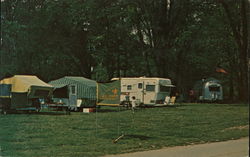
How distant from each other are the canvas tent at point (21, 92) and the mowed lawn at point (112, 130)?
0.39m

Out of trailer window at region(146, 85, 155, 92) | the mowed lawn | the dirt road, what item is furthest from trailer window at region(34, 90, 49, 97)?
trailer window at region(146, 85, 155, 92)

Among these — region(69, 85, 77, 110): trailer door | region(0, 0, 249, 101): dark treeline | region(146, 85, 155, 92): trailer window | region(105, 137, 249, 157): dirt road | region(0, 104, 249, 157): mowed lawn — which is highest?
region(0, 0, 249, 101): dark treeline

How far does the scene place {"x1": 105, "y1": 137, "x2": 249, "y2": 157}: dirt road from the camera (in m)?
9.54

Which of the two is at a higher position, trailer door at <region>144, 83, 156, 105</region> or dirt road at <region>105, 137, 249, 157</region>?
trailer door at <region>144, 83, 156, 105</region>

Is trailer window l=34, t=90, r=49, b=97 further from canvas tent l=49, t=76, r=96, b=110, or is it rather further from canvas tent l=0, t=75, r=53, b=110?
canvas tent l=49, t=76, r=96, b=110

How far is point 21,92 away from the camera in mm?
13016

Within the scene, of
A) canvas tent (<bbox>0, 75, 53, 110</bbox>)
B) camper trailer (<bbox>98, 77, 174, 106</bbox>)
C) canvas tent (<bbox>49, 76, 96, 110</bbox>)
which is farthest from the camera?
camper trailer (<bbox>98, 77, 174, 106</bbox>)

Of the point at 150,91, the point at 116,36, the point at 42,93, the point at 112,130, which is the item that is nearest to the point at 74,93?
the point at 42,93

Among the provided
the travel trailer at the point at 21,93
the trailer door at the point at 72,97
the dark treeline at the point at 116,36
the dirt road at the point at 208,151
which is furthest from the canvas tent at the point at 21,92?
the dirt road at the point at 208,151

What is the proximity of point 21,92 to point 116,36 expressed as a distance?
3.32 m

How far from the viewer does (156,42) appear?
1474 cm

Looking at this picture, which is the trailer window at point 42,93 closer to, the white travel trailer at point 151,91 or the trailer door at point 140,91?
the white travel trailer at point 151,91

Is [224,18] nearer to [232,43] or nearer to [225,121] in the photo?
[232,43]

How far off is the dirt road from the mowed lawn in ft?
1.13
